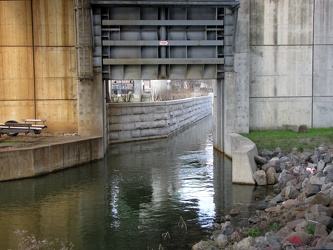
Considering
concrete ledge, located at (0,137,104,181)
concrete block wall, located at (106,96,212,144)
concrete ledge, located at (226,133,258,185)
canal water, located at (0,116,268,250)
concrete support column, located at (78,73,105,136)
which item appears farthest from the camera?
concrete block wall, located at (106,96,212,144)

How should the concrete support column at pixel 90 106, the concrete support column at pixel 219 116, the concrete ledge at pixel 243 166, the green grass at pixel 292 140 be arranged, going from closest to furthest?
1. the concrete ledge at pixel 243 166
2. the green grass at pixel 292 140
3. the concrete support column at pixel 90 106
4. the concrete support column at pixel 219 116

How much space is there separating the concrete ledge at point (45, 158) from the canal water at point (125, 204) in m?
0.41

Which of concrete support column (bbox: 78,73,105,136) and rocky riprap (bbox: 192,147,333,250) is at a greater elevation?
concrete support column (bbox: 78,73,105,136)

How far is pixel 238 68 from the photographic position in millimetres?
23641

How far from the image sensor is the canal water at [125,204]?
11.4m

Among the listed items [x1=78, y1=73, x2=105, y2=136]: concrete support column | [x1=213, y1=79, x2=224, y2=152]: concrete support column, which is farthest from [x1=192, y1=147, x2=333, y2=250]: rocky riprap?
[x1=78, y1=73, x2=105, y2=136]: concrete support column

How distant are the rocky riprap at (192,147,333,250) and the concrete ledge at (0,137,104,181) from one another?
7.93 m

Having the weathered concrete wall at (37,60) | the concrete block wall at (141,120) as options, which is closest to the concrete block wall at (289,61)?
the concrete block wall at (141,120)

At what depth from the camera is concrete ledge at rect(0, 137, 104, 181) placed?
17844mm

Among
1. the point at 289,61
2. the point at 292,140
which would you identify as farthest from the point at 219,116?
the point at 292,140

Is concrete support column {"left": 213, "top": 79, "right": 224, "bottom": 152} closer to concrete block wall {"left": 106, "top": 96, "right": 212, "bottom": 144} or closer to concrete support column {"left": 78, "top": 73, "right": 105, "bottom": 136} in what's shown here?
concrete block wall {"left": 106, "top": 96, "right": 212, "bottom": 144}

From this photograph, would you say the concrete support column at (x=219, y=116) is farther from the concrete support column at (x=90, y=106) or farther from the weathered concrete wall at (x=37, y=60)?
the weathered concrete wall at (x=37, y=60)

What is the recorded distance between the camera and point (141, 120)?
30.5m

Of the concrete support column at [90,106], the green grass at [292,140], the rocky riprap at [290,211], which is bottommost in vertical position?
the rocky riprap at [290,211]
